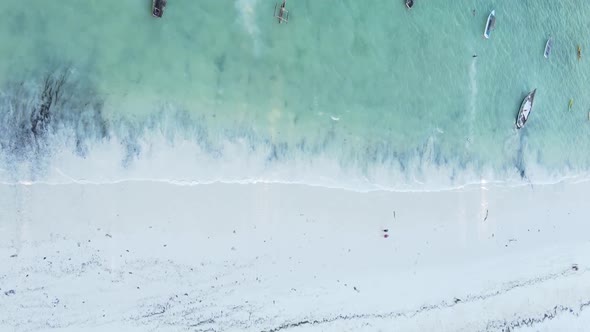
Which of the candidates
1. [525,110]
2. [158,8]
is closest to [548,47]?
[525,110]

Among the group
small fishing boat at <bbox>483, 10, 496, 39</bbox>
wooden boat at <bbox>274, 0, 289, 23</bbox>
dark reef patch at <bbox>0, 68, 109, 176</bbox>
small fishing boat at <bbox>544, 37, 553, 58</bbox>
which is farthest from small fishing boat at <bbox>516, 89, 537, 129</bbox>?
dark reef patch at <bbox>0, 68, 109, 176</bbox>

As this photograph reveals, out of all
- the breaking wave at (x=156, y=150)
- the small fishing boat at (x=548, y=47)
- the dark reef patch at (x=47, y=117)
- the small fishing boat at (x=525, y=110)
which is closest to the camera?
the dark reef patch at (x=47, y=117)

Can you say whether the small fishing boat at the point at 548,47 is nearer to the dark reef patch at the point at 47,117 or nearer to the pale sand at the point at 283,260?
the pale sand at the point at 283,260

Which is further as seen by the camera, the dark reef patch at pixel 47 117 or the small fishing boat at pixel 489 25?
the small fishing boat at pixel 489 25

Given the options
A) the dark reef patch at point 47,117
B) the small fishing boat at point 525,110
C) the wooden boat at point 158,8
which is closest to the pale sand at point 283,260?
the dark reef patch at point 47,117

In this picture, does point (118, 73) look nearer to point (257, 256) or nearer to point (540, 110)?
point (257, 256)

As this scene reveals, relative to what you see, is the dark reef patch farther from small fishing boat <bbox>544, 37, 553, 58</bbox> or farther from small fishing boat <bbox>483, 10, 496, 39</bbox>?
small fishing boat <bbox>544, 37, 553, 58</bbox>
